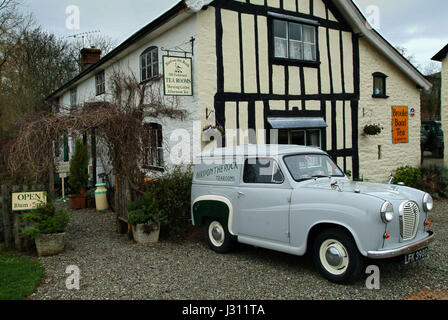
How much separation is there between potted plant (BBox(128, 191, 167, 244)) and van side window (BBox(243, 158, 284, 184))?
2067 millimetres

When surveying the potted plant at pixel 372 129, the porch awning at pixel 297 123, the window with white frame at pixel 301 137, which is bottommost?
the window with white frame at pixel 301 137

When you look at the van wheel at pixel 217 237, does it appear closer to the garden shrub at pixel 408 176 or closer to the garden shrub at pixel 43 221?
the garden shrub at pixel 43 221

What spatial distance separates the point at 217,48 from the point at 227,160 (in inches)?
138

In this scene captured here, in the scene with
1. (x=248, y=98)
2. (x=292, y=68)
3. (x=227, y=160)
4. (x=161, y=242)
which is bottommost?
(x=161, y=242)

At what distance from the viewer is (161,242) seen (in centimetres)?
698

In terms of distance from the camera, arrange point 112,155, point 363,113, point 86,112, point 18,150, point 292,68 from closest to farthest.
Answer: point 18,150, point 86,112, point 112,155, point 292,68, point 363,113

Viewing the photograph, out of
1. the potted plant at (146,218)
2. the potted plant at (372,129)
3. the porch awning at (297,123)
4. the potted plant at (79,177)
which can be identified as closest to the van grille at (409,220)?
the potted plant at (146,218)

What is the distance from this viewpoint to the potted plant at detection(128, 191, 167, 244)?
686cm

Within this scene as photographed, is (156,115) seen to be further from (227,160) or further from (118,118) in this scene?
(227,160)

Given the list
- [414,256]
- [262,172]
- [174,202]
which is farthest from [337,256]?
[174,202]

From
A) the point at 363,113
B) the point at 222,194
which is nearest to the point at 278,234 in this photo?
the point at 222,194

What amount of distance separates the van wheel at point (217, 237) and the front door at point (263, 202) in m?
0.34

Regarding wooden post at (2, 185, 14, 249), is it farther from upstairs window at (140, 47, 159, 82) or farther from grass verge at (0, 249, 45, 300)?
upstairs window at (140, 47, 159, 82)

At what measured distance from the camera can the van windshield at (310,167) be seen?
18.1ft
